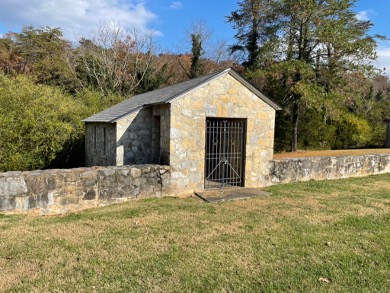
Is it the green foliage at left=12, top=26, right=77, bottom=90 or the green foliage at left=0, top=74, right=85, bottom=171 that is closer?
the green foliage at left=0, top=74, right=85, bottom=171

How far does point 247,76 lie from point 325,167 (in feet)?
27.4

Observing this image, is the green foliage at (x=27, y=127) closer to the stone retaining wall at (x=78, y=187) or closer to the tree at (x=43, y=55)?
the stone retaining wall at (x=78, y=187)

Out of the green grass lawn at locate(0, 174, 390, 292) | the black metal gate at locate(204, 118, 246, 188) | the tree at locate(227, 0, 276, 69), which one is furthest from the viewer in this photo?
the tree at locate(227, 0, 276, 69)

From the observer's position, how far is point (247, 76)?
1725 cm

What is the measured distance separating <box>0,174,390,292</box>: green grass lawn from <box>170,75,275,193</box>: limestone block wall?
141 cm

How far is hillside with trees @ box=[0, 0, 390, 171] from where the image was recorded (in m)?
10.7

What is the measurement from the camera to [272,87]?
61.0 feet

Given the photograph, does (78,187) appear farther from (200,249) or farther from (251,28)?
(251,28)

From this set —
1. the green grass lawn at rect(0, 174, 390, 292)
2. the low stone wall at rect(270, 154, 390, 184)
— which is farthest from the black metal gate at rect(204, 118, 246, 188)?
the green grass lawn at rect(0, 174, 390, 292)

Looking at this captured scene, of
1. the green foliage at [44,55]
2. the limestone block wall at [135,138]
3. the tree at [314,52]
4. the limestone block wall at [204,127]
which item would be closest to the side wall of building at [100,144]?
the limestone block wall at [135,138]

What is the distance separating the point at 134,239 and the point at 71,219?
197cm

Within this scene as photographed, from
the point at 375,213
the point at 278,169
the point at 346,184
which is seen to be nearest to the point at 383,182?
the point at 346,184

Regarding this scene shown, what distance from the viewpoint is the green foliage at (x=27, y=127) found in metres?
9.67

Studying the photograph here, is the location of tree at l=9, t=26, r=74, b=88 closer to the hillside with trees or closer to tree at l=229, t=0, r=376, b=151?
the hillside with trees
